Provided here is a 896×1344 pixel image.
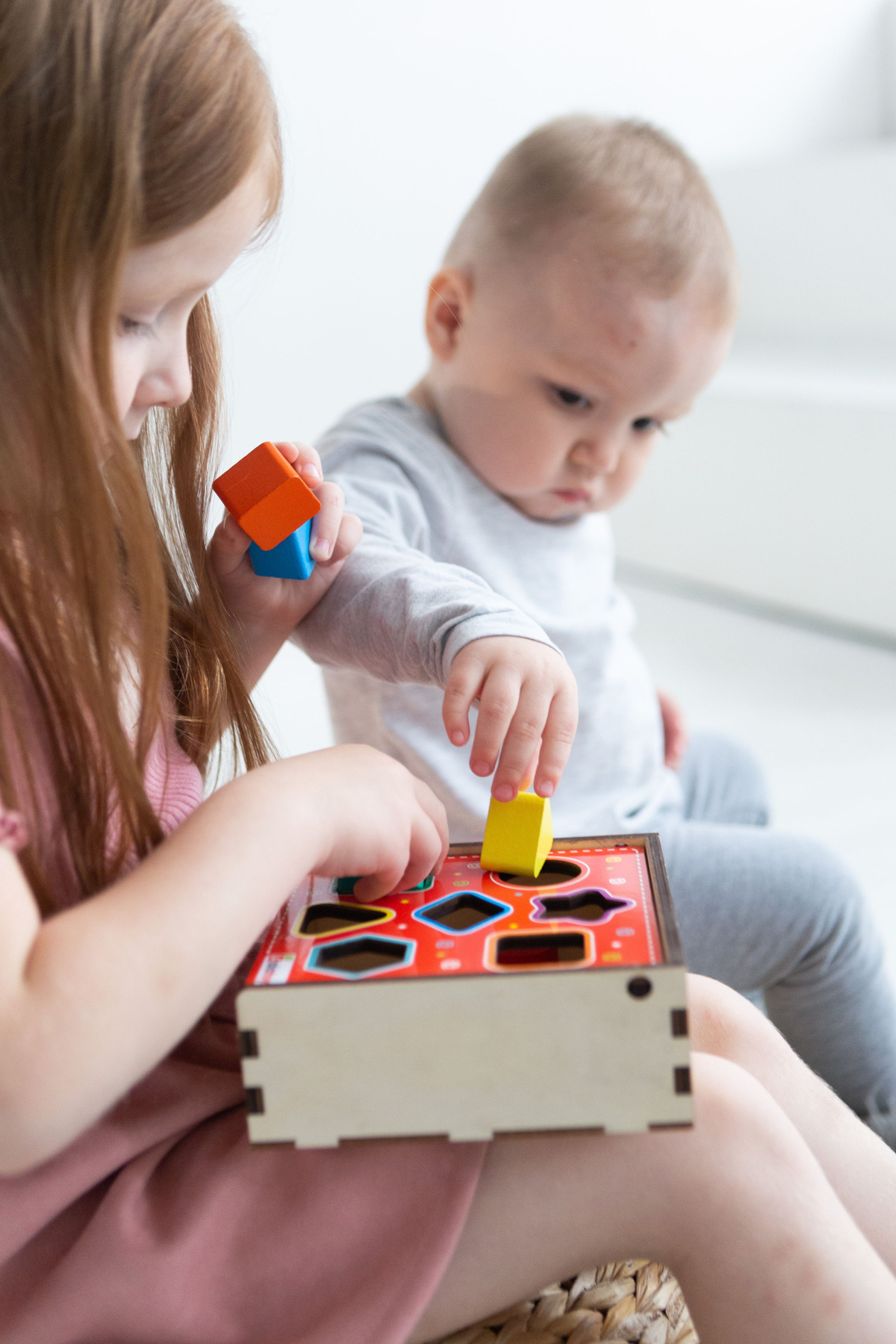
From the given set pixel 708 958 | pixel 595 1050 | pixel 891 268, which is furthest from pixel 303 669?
pixel 595 1050

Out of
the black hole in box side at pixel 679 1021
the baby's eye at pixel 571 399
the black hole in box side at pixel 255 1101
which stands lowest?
the black hole in box side at pixel 255 1101

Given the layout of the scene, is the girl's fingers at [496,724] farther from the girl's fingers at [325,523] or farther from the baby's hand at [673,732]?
the baby's hand at [673,732]

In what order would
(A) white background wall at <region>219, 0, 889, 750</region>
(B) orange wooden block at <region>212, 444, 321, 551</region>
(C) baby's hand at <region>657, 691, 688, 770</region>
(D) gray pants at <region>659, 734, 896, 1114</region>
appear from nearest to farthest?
(B) orange wooden block at <region>212, 444, 321, 551</region> → (D) gray pants at <region>659, 734, 896, 1114</region> → (C) baby's hand at <region>657, 691, 688, 770</region> → (A) white background wall at <region>219, 0, 889, 750</region>

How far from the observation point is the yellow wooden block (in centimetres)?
56

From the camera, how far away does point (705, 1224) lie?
49 centimetres

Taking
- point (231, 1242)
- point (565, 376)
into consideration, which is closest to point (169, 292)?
point (231, 1242)

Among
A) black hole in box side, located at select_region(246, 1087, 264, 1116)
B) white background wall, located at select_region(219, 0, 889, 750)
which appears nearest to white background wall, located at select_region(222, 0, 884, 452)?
white background wall, located at select_region(219, 0, 889, 750)

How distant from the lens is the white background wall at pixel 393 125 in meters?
1.58

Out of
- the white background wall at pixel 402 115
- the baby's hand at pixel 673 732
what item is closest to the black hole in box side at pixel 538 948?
the baby's hand at pixel 673 732

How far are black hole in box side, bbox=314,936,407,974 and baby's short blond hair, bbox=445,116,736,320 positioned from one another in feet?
1.98

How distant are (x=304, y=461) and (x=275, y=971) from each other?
1.04ft

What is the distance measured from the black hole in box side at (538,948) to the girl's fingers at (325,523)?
29 centimetres

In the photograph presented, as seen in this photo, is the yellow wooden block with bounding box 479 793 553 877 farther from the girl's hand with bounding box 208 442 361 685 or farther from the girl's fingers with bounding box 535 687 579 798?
the girl's hand with bounding box 208 442 361 685

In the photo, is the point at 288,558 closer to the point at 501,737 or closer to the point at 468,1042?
the point at 501,737
